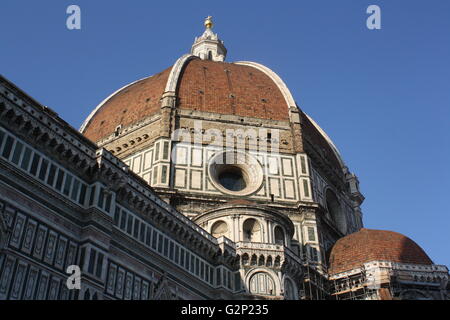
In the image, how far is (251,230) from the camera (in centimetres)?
3362

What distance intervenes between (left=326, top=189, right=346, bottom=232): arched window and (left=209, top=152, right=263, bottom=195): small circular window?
27.1 feet

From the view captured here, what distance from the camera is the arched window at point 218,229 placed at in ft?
111

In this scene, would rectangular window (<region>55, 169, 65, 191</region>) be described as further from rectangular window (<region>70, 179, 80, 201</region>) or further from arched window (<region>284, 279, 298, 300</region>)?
arched window (<region>284, 279, 298, 300</region>)

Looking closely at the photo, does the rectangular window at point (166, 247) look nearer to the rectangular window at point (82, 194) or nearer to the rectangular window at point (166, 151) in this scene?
the rectangular window at point (82, 194)

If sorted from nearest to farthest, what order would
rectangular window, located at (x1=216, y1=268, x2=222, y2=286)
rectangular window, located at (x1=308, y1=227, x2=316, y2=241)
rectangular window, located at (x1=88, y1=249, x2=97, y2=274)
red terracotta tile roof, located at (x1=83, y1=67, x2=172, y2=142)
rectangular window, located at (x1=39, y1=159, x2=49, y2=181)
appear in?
rectangular window, located at (x1=39, y1=159, x2=49, y2=181)
rectangular window, located at (x1=88, y1=249, x2=97, y2=274)
rectangular window, located at (x1=216, y1=268, x2=222, y2=286)
rectangular window, located at (x1=308, y1=227, x2=316, y2=241)
red terracotta tile roof, located at (x1=83, y1=67, x2=172, y2=142)

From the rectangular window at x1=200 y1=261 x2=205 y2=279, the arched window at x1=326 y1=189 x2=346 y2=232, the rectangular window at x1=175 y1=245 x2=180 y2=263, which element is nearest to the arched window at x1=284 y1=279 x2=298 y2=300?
the rectangular window at x1=200 y1=261 x2=205 y2=279

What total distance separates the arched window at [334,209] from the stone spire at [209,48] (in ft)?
89.4

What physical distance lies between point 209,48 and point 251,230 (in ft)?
127

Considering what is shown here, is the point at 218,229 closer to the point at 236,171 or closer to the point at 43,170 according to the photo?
the point at 236,171

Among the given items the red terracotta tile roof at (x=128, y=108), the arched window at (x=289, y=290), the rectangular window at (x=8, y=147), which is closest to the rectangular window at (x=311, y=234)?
the arched window at (x=289, y=290)

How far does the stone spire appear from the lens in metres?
66.9

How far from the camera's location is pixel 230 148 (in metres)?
41.9
